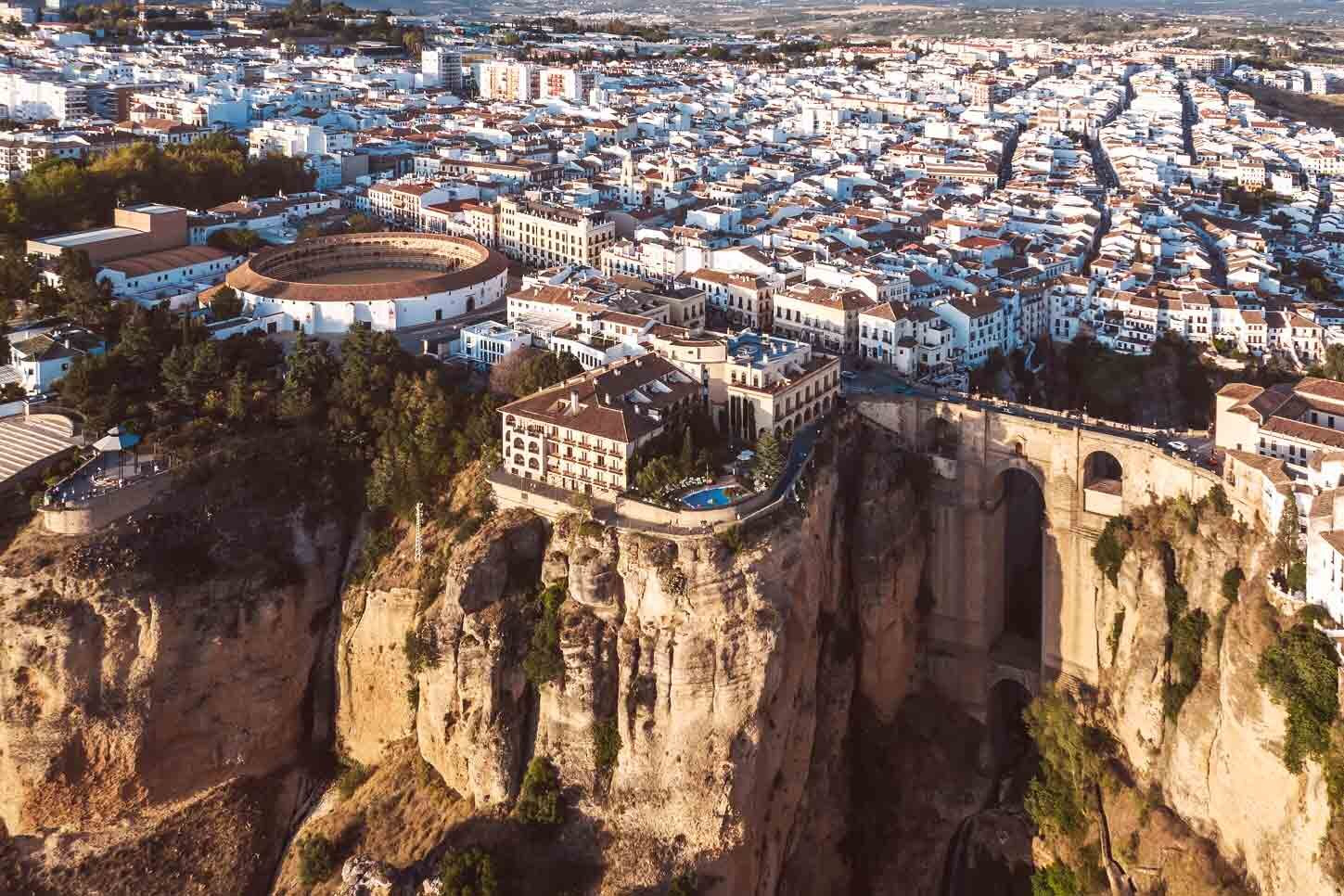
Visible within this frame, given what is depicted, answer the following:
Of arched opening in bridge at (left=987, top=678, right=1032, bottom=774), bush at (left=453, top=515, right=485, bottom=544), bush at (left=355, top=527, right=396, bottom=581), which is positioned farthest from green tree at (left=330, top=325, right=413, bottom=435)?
arched opening in bridge at (left=987, top=678, right=1032, bottom=774)

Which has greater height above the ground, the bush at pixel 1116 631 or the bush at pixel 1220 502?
the bush at pixel 1220 502

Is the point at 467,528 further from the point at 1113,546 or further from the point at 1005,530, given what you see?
the point at 1113,546

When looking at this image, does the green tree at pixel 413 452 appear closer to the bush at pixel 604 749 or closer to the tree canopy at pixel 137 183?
the bush at pixel 604 749

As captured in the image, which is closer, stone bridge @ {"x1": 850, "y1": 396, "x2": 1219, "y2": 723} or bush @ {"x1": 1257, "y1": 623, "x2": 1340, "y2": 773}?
bush @ {"x1": 1257, "y1": 623, "x2": 1340, "y2": 773}

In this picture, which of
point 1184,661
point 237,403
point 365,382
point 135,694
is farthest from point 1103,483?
point 135,694

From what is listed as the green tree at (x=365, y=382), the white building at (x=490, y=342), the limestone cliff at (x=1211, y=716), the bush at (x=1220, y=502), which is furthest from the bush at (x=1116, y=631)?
the green tree at (x=365, y=382)

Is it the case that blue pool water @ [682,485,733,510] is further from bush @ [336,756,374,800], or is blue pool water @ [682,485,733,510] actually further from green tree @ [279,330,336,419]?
green tree @ [279,330,336,419]
